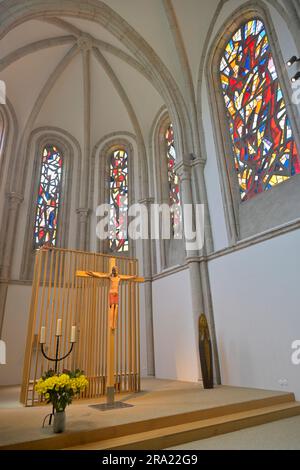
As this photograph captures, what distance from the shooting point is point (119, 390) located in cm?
604

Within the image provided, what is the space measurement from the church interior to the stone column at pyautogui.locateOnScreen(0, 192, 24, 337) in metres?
0.05

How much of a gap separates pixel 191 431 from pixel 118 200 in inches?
372

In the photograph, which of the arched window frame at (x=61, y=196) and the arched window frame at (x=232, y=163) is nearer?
the arched window frame at (x=232, y=163)

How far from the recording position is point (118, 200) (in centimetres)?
1206

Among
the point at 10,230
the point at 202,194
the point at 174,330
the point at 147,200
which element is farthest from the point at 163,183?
the point at 10,230

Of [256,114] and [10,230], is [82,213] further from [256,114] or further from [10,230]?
[256,114]

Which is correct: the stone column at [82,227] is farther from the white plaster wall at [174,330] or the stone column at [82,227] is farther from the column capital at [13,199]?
the white plaster wall at [174,330]

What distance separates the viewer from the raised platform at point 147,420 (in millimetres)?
3082

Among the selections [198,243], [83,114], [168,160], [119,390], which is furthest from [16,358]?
[83,114]

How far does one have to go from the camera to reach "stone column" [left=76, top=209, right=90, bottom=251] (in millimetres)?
11234

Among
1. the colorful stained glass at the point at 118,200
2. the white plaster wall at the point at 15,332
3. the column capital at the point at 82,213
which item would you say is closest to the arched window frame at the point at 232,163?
the colorful stained glass at the point at 118,200

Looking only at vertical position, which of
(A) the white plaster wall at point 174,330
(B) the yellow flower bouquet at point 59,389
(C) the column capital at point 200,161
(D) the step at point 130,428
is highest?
(C) the column capital at point 200,161

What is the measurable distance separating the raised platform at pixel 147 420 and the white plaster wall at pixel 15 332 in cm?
409

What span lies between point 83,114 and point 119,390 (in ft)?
34.1
